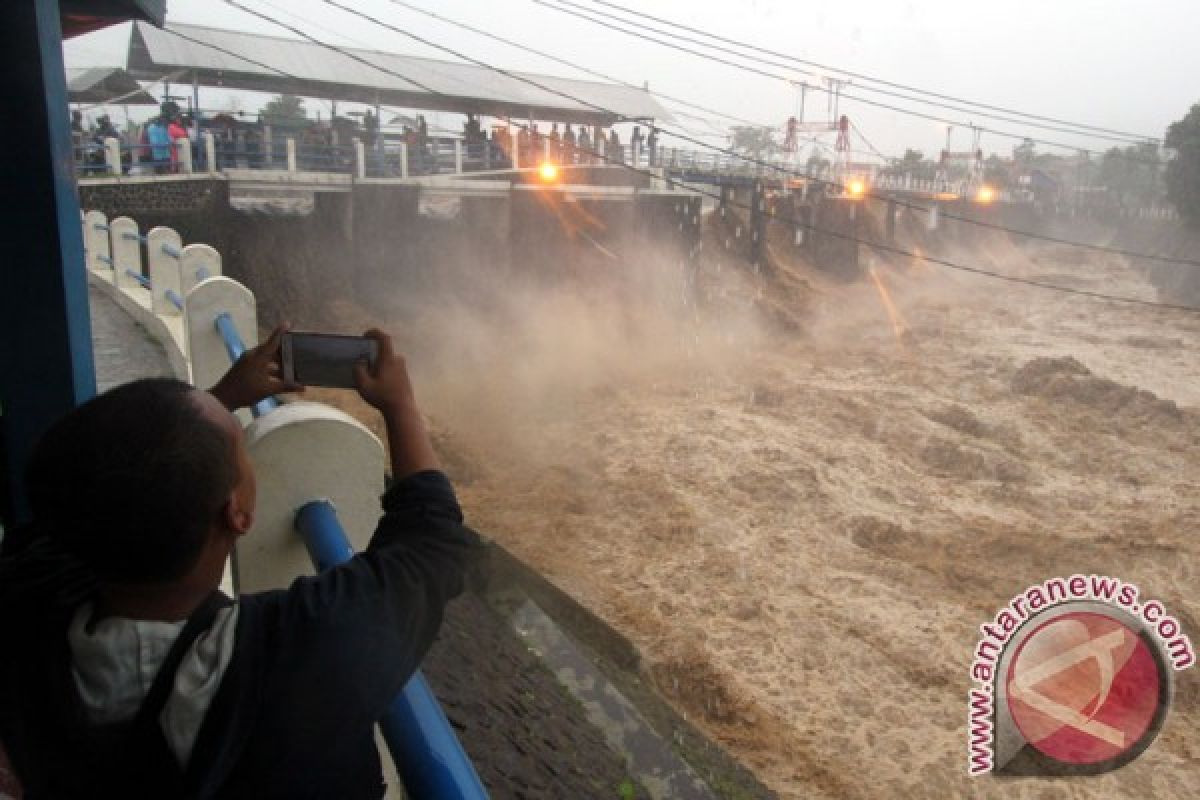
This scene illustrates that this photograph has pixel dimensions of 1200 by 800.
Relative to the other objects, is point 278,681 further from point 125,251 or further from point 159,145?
point 159,145

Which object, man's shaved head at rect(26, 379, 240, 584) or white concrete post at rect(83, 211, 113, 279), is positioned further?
white concrete post at rect(83, 211, 113, 279)

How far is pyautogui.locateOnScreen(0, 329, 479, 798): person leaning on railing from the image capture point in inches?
41.6

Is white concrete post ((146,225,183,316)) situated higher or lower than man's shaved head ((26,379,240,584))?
lower

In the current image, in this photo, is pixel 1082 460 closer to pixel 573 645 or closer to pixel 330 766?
pixel 573 645

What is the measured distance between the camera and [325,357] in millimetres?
1512

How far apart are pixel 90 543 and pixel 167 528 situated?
0.09m

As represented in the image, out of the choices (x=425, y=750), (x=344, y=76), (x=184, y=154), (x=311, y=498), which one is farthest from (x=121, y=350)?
(x=344, y=76)

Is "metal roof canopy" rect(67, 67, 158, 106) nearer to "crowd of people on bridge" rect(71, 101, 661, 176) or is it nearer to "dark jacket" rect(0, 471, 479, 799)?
"crowd of people on bridge" rect(71, 101, 661, 176)

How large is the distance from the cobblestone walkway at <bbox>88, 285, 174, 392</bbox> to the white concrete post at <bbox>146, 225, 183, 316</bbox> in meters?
0.34

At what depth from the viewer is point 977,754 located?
8.56 meters

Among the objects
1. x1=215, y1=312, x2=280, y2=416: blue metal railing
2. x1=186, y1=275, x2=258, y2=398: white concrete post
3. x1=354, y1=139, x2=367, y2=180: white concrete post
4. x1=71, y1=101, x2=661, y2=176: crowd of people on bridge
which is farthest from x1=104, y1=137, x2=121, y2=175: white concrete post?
x1=215, y1=312, x2=280, y2=416: blue metal railing

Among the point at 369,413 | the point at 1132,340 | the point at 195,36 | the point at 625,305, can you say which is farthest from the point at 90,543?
the point at 1132,340

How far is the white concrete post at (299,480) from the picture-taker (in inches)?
69.4

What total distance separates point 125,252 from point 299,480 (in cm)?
968
